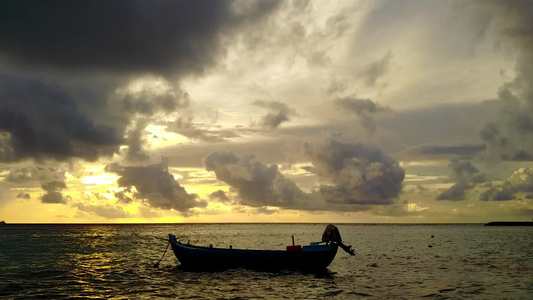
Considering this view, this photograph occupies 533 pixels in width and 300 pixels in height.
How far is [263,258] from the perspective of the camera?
121ft

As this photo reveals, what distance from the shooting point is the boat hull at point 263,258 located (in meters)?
36.9

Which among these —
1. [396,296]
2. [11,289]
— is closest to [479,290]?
[396,296]

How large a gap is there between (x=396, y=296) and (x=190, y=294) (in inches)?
552

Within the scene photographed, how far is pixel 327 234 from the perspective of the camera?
127 ft

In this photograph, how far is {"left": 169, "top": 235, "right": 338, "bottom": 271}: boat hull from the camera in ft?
121

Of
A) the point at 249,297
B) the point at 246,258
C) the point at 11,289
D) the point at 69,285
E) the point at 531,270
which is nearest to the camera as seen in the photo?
the point at 249,297

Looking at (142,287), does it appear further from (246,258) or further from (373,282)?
(373,282)

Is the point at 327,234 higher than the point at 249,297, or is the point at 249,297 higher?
the point at 327,234

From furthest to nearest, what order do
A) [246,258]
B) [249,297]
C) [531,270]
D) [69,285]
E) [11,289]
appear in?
[531,270] < [246,258] < [69,285] < [11,289] < [249,297]

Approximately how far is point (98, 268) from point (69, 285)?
10897mm

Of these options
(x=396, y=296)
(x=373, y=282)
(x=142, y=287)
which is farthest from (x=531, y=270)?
(x=142, y=287)

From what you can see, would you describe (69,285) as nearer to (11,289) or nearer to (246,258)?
(11,289)

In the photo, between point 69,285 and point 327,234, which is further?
point 327,234

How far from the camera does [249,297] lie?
1045 inches
